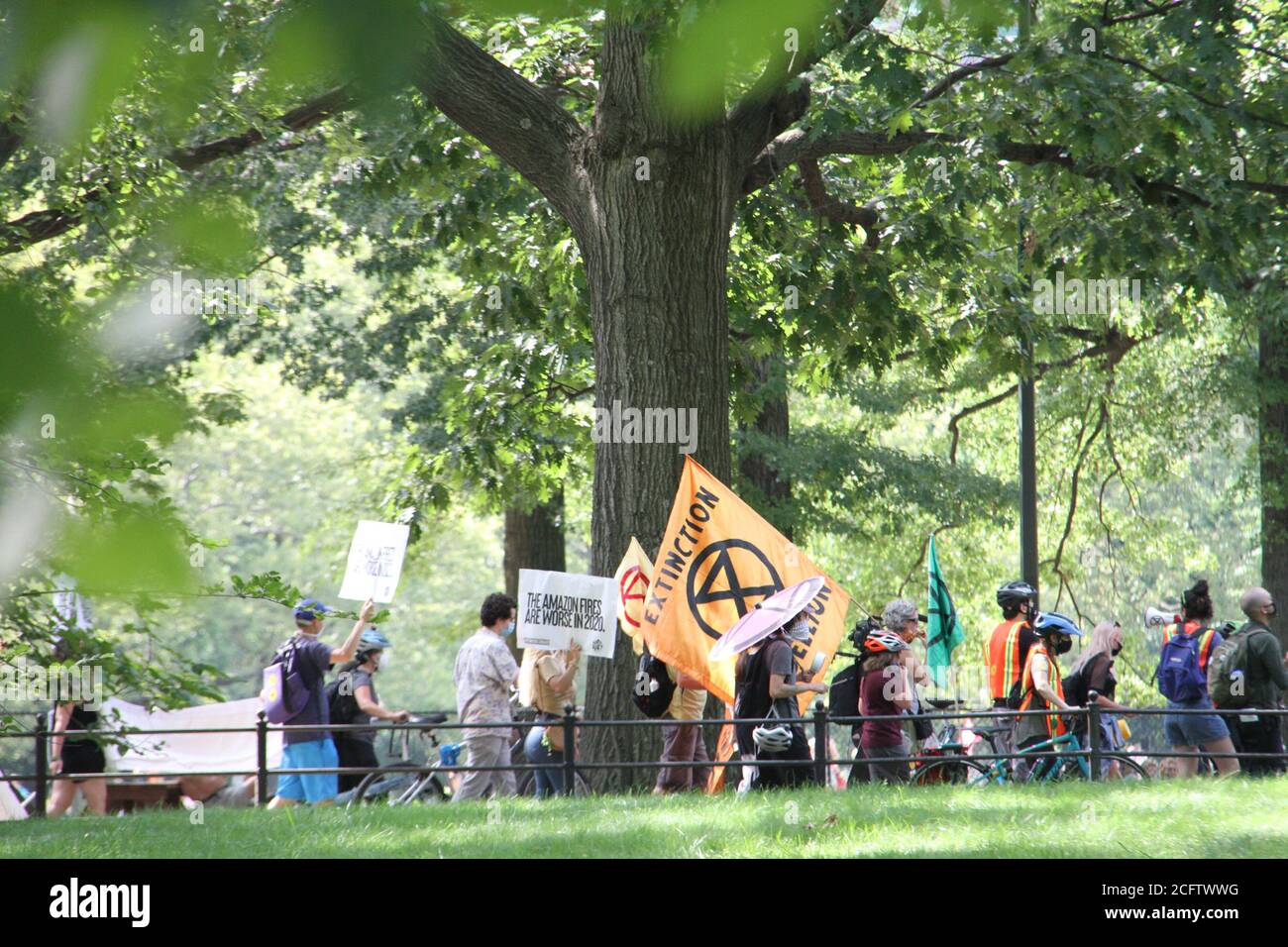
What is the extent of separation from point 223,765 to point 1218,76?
10.5m

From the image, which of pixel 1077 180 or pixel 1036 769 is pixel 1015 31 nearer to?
pixel 1036 769

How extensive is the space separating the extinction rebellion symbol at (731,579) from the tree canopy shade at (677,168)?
2.14ft

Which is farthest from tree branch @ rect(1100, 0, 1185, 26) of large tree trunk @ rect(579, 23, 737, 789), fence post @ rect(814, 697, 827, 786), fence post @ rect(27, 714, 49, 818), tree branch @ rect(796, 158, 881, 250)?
fence post @ rect(27, 714, 49, 818)

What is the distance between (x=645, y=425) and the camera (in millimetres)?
11000

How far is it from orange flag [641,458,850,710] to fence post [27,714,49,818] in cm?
403

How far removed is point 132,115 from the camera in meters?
1.72

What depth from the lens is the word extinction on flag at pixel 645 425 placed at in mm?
10953

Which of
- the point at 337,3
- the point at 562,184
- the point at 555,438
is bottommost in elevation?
the point at 337,3

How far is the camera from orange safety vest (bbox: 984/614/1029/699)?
11672 mm

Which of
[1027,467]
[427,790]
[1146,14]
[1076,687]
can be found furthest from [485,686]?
[1027,467]

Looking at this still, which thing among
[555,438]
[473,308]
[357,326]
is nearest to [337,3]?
[473,308]

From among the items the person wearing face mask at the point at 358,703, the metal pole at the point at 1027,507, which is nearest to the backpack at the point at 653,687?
the person wearing face mask at the point at 358,703

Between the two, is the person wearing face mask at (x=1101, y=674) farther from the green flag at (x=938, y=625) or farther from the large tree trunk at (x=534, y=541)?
the large tree trunk at (x=534, y=541)

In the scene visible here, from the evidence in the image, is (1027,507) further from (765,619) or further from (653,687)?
(765,619)
